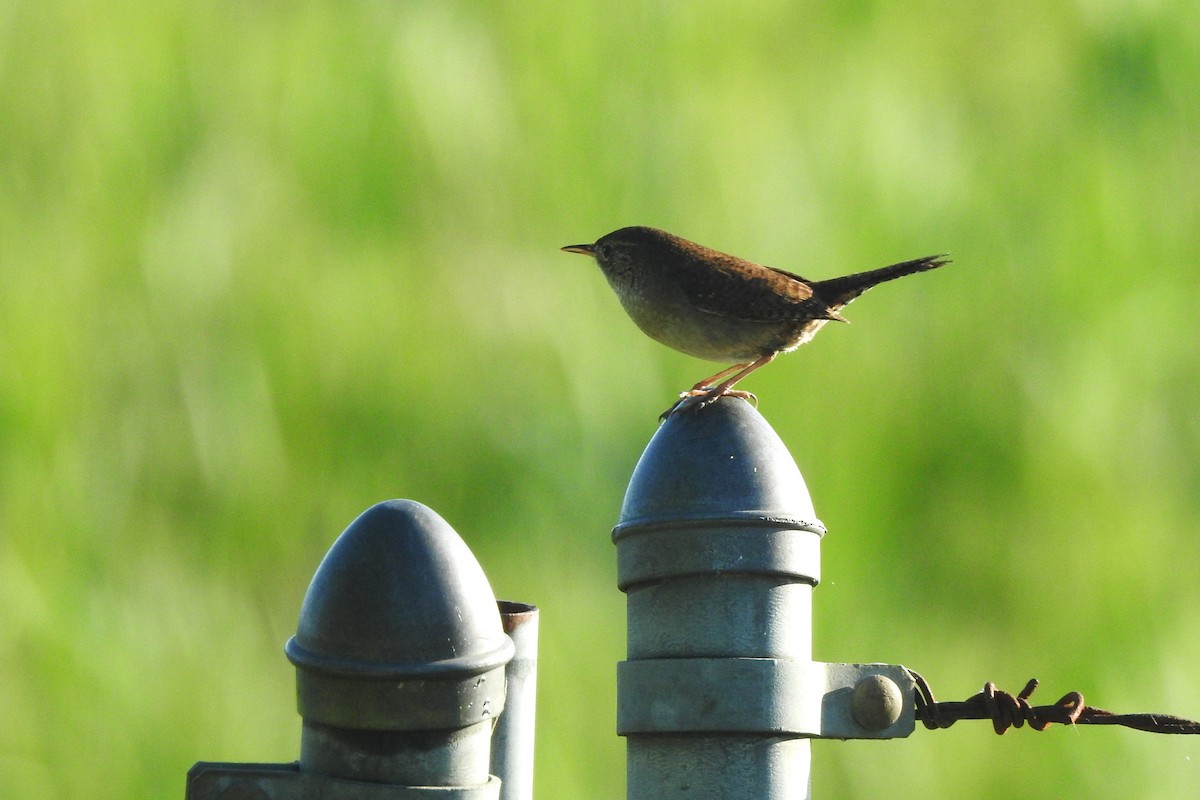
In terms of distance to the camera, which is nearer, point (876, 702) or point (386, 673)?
point (386, 673)

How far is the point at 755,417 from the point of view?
216 cm

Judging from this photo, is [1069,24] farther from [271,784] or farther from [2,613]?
[271,784]

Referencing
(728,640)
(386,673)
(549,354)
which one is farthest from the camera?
(549,354)

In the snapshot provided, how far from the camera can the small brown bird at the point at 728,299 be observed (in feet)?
13.9

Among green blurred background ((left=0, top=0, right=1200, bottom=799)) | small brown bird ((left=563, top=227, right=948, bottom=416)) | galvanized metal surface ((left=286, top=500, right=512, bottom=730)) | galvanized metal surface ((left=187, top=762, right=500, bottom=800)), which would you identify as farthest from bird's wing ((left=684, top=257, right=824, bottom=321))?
galvanized metal surface ((left=187, top=762, right=500, bottom=800))

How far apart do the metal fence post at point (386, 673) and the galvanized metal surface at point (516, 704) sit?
413mm

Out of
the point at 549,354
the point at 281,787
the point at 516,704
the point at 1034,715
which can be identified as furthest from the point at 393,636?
the point at 549,354

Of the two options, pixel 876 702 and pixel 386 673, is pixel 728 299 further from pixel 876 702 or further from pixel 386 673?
pixel 386 673

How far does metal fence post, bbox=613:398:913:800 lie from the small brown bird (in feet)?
6.80

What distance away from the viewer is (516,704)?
2.16 m

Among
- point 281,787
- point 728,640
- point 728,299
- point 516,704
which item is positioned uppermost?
point 728,299

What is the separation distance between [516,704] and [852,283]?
2565mm

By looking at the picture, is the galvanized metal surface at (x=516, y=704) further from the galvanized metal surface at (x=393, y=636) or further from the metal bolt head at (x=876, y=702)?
the metal bolt head at (x=876, y=702)

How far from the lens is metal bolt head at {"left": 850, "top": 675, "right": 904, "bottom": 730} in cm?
205
